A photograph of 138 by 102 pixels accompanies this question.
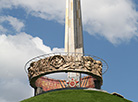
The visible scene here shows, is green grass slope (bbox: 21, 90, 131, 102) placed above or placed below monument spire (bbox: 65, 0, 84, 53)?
below

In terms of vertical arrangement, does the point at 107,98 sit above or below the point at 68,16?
below

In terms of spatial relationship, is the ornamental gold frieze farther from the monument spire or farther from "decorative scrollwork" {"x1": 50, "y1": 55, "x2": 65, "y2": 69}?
the monument spire

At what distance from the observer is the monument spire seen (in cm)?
3177

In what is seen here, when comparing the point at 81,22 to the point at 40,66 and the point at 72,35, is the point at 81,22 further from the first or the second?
the point at 40,66

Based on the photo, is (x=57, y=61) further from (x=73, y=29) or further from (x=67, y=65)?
(x=73, y=29)

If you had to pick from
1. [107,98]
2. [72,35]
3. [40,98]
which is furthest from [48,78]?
[107,98]

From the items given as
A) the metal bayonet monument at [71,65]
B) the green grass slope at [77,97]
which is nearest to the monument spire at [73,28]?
the metal bayonet monument at [71,65]

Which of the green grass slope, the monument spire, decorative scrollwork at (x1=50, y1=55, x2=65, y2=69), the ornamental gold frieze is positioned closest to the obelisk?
the monument spire

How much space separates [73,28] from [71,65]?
6189 mm

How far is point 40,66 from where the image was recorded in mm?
28719

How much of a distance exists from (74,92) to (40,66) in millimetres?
4991

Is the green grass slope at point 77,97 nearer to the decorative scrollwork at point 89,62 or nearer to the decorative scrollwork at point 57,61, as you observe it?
the decorative scrollwork at point 89,62

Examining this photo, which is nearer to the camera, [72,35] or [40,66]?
[40,66]

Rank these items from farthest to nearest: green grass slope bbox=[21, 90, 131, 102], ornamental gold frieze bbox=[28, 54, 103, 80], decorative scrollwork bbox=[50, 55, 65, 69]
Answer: decorative scrollwork bbox=[50, 55, 65, 69]
ornamental gold frieze bbox=[28, 54, 103, 80]
green grass slope bbox=[21, 90, 131, 102]
